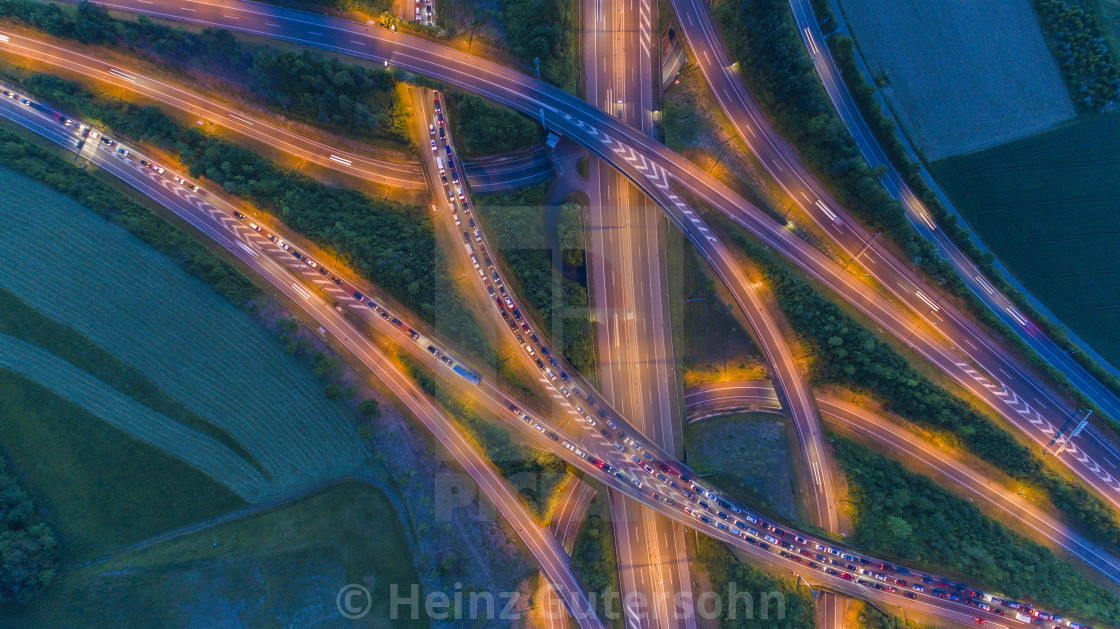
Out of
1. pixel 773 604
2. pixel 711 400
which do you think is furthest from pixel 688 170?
pixel 773 604

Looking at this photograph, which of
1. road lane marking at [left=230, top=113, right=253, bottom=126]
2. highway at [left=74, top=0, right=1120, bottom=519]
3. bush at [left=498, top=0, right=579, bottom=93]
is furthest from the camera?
road lane marking at [left=230, top=113, right=253, bottom=126]

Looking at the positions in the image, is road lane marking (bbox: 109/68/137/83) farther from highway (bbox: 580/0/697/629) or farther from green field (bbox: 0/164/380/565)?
highway (bbox: 580/0/697/629)

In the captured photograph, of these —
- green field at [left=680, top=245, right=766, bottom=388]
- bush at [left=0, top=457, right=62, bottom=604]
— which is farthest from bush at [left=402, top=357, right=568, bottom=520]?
bush at [left=0, top=457, right=62, bottom=604]

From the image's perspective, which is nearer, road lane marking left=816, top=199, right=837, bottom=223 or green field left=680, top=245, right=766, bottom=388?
road lane marking left=816, top=199, right=837, bottom=223

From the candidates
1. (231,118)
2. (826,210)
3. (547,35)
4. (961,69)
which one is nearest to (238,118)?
(231,118)

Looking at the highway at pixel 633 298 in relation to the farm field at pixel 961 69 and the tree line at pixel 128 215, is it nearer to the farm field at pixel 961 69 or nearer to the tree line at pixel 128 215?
the tree line at pixel 128 215

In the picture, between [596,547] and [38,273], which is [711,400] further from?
[38,273]

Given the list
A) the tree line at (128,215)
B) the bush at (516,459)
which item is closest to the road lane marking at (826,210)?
the bush at (516,459)
